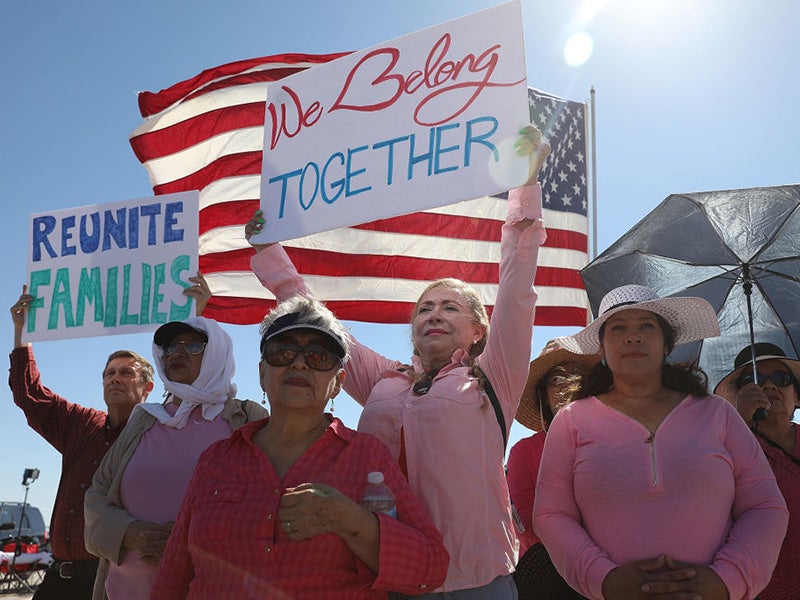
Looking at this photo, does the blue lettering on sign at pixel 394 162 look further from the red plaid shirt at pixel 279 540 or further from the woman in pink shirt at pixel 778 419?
the woman in pink shirt at pixel 778 419

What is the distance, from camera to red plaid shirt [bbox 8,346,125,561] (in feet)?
13.2

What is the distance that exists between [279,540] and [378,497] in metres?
Answer: 0.30

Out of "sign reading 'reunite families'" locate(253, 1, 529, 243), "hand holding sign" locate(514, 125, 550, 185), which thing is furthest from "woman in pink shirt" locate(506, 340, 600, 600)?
"sign reading 'reunite families'" locate(253, 1, 529, 243)

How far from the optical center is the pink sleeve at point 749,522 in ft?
7.64

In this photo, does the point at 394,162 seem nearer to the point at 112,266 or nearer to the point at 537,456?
the point at 537,456

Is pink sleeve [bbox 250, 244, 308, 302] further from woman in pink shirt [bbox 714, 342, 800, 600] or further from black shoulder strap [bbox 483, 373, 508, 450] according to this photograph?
woman in pink shirt [bbox 714, 342, 800, 600]

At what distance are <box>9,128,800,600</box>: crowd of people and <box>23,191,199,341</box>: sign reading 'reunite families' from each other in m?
1.23

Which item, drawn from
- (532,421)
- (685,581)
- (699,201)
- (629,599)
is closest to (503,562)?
(629,599)

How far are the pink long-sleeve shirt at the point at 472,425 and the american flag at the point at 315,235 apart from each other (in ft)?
10.8

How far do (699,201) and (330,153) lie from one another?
196 centimetres

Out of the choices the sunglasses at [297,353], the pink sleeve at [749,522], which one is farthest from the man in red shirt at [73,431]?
the pink sleeve at [749,522]

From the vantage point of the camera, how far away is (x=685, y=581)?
2.31 meters

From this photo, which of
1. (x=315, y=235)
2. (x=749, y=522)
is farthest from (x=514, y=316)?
(x=315, y=235)

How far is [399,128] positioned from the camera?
3.71 metres
